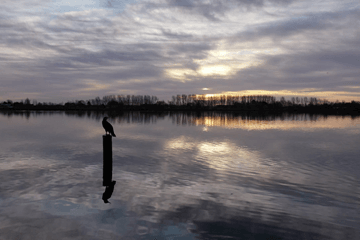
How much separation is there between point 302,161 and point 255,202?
28.8 ft

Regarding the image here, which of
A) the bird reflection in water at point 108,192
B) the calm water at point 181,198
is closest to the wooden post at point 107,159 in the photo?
the bird reflection in water at point 108,192

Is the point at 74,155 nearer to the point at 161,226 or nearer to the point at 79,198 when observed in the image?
the point at 79,198

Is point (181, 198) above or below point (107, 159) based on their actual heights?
below

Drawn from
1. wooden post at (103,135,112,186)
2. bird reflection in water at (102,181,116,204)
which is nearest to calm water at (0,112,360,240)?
bird reflection in water at (102,181,116,204)

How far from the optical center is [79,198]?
9.42 m

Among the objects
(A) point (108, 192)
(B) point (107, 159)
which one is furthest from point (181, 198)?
(B) point (107, 159)

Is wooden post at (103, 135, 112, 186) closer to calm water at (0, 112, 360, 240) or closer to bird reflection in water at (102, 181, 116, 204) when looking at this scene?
bird reflection in water at (102, 181, 116, 204)

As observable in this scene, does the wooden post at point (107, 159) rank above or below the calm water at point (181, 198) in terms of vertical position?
above

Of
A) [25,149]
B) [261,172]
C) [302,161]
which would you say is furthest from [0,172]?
[302,161]

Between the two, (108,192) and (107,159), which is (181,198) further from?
(107,159)

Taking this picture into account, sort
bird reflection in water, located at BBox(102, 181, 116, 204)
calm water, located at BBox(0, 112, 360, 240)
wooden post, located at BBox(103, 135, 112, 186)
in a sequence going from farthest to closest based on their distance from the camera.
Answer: wooden post, located at BBox(103, 135, 112, 186)
bird reflection in water, located at BBox(102, 181, 116, 204)
calm water, located at BBox(0, 112, 360, 240)

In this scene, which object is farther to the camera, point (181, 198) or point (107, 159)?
point (107, 159)

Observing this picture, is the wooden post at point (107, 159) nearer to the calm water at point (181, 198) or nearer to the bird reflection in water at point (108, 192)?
the bird reflection in water at point (108, 192)

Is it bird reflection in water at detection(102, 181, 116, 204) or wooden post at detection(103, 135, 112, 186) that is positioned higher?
wooden post at detection(103, 135, 112, 186)
